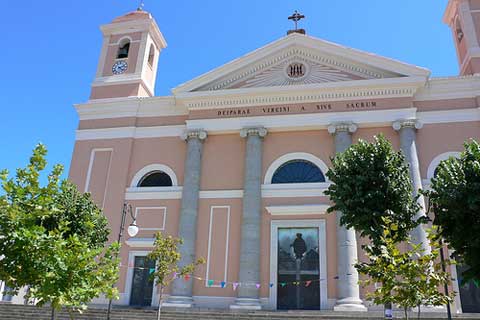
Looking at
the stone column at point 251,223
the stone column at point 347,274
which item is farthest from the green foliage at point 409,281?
the stone column at point 251,223

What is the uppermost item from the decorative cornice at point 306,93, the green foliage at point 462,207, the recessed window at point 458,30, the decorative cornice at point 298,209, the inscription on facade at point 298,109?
→ the recessed window at point 458,30

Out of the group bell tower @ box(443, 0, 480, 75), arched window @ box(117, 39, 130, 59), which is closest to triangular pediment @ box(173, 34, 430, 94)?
bell tower @ box(443, 0, 480, 75)

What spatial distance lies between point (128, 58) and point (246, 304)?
14.3m

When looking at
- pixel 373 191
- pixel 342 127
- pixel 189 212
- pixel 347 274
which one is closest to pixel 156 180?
pixel 189 212

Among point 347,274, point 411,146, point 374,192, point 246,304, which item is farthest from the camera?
point 411,146

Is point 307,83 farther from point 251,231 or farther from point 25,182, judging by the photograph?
point 25,182

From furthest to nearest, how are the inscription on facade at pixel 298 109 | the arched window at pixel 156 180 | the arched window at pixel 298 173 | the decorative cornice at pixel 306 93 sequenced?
the arched window at pixel 156 180
the inscription on facade at pixel 298 109
the arched window at pixel 298 173
the decorative cornice at pixel 306 93

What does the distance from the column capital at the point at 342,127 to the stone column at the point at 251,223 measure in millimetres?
2943

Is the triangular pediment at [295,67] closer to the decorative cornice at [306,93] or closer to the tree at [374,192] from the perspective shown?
the decorative cornice at [306,93]

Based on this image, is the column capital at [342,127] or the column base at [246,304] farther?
the column capital at [342,127]

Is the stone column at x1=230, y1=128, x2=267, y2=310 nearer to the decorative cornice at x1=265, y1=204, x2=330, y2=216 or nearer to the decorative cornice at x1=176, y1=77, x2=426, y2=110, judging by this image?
the decorative cornice at x1=265, y1=204, x2=330, y2=216

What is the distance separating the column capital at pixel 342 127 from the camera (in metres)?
18.6

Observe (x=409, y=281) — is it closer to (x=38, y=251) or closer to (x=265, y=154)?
(x=38, y=251)

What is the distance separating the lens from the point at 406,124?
18109 millimetres
